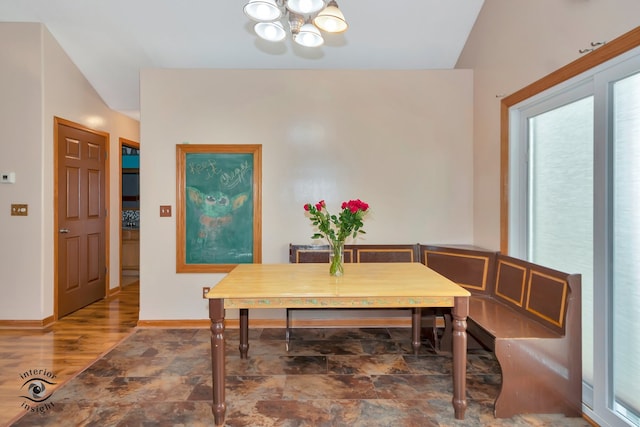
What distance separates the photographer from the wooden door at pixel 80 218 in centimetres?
391

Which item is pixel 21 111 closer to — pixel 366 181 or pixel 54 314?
pixel 54 314

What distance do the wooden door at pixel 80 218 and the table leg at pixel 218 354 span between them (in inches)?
112

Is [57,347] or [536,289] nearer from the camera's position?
[536,289]

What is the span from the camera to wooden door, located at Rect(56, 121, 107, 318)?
12.8 feet

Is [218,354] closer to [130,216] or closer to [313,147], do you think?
[313,147]

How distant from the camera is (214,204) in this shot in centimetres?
367

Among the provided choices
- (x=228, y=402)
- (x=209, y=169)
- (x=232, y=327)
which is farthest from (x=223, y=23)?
(x=228, y=402)

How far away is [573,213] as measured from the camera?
2342 mm

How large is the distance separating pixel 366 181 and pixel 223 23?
6.86 feet

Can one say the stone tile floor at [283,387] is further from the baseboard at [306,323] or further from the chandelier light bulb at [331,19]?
the chandelier light bulb at [331,19]

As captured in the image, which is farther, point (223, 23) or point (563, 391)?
point (223, 23)

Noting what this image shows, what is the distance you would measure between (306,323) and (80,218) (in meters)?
2.91

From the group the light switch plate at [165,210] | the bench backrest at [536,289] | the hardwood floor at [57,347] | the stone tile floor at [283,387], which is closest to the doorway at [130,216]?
the hardwood floor at [57,347]

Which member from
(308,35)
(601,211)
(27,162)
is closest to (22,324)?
(27,162)
